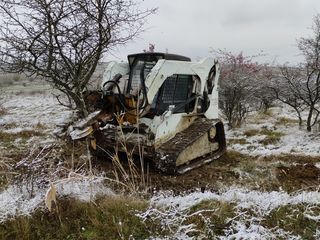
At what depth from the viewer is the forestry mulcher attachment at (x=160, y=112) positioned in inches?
258

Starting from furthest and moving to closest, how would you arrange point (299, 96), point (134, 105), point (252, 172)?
1. point (299, 96)
2. point (252, 172)
3. point (134, 105)

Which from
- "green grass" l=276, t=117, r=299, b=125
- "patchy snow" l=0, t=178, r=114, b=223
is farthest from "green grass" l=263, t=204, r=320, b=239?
"green grass" l=276, t=117, r=299, b=125

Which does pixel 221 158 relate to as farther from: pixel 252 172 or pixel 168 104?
pixel 168 104

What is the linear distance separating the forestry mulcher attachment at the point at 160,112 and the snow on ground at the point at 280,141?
6.17 ft

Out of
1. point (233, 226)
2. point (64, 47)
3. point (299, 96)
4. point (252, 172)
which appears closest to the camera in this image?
point (233, 226)

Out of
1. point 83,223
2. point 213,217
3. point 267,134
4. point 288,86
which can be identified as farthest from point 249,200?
point 288,86

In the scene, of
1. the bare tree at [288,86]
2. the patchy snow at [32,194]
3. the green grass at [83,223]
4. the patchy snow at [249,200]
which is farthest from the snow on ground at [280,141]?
the green grass at [83,223]

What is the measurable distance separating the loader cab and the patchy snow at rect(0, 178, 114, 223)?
2.75 metres

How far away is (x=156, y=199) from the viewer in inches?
175

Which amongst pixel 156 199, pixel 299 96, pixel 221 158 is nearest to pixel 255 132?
pixel 299 96

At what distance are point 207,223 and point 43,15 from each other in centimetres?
637

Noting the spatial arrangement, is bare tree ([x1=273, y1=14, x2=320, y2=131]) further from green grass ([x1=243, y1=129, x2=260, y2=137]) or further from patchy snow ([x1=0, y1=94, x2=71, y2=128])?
patchy snow ([x1=0, y1=94, x2=71, y2=128])

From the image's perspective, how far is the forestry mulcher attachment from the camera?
6.55 m

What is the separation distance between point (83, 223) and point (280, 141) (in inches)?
327
